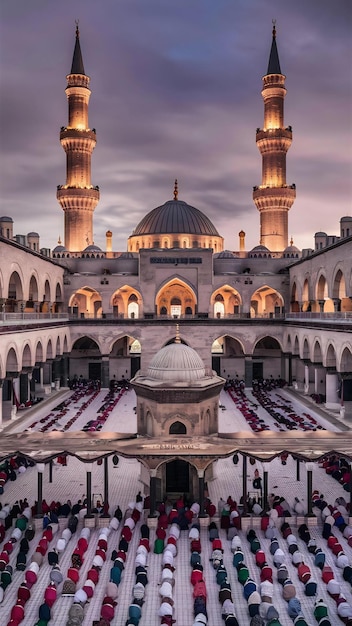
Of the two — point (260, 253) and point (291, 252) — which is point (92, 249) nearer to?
point (260, 253)

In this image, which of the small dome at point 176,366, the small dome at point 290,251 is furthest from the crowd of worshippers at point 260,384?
the small dome at point 176,366

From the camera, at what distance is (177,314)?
144ft

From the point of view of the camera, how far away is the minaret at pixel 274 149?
4659 cm

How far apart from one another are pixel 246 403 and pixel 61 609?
72.6 feet

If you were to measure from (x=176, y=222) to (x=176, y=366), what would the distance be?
31.5 m

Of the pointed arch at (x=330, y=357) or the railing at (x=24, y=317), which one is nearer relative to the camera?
the railing at (x=24, y=317)

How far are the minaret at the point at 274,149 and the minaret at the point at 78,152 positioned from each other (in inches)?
540

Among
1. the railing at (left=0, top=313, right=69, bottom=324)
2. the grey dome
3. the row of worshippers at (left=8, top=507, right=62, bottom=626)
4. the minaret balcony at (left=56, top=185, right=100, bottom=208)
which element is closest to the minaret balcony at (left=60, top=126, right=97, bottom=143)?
the minaret balcony at (left=56, top=185, right=100, bottom=208)

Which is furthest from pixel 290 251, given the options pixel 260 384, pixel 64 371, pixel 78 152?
pixel 64 371

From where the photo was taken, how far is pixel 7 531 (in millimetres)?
15219

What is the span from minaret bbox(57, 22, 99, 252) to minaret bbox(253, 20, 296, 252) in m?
13.7

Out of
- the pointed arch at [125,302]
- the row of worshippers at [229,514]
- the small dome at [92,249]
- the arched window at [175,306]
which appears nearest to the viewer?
the row of worshippers at [229,514]

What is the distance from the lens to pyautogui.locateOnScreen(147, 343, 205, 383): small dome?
58.4ft

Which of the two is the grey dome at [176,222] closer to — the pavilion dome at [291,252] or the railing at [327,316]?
the pavilion dome at [291,252]
